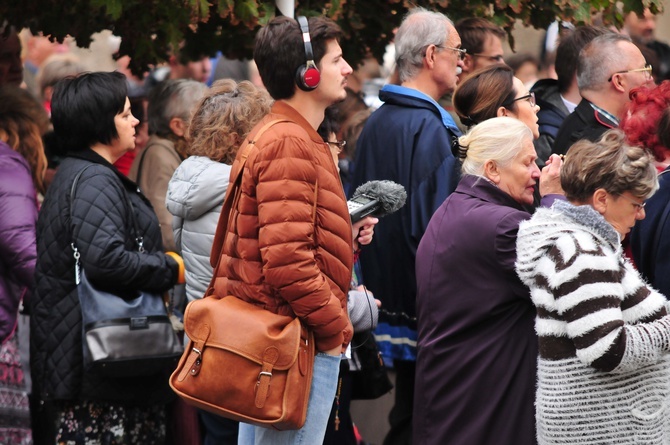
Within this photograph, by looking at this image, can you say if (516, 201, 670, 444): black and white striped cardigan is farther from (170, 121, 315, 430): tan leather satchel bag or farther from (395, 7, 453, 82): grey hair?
(395, 7, 453, 82): grey hair

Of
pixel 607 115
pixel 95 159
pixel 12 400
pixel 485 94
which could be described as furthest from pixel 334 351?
pixel 607 115

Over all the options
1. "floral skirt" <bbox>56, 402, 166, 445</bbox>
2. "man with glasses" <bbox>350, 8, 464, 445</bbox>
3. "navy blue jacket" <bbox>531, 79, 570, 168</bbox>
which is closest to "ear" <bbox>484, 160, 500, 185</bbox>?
"man with glasses" <bbox>350, 8, 464, 445</bbox>

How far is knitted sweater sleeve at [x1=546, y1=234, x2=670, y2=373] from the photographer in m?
3.57

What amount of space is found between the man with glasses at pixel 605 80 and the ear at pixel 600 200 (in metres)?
1.80

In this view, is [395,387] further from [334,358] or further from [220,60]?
[220,60]

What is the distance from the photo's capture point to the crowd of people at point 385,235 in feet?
12.2

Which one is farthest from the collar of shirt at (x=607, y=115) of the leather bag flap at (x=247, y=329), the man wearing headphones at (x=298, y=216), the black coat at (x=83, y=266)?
Answer: the leather bag flap at (x=247, y=329)

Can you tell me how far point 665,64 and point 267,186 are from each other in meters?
6.53

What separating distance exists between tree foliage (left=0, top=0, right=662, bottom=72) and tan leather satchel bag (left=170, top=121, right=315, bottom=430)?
1947mm

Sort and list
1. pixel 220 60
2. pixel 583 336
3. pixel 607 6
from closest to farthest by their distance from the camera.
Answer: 1. pixel 583 336
2. pixel 607 6
3. pixel 220 60

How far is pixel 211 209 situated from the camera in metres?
5.12

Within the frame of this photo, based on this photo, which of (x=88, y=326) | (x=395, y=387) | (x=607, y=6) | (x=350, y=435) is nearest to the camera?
(x=88, y=326)

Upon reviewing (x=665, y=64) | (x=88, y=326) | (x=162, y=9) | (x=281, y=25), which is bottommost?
(x=665, y=64)

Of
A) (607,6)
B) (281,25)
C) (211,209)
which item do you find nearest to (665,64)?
(607,6)
